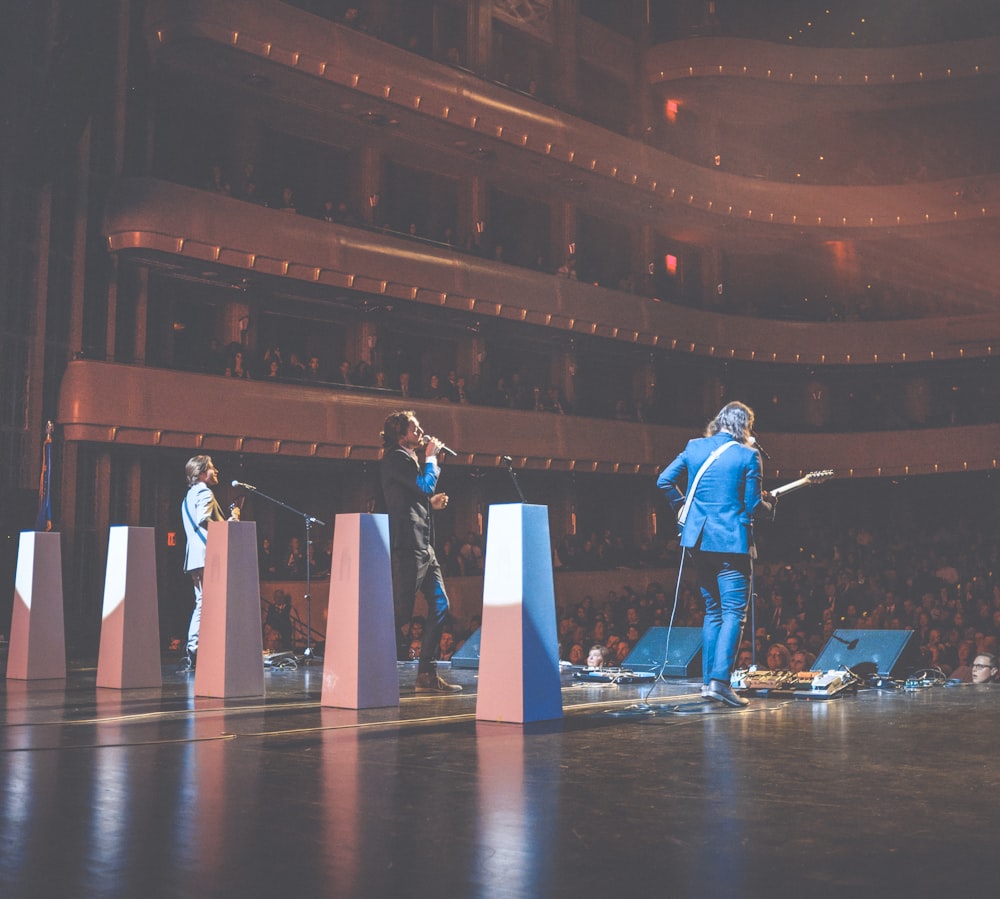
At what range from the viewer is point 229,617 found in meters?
→ 6.57

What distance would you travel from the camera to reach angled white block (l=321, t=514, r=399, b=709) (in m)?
6.03

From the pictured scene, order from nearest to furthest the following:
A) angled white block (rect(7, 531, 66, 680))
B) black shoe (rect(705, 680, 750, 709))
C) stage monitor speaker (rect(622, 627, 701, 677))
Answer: black shoe (rect(705, 680, 750, 709)) → angled white block (rect(7, 531, 66, 680)) → stage monitor speaker (rect(622, 627, 701, 677))

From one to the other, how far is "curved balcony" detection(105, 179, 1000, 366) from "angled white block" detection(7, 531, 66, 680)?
8.12 metres

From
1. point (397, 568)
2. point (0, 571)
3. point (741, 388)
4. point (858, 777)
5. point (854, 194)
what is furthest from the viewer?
point (741, 388)

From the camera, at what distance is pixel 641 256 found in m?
24.5

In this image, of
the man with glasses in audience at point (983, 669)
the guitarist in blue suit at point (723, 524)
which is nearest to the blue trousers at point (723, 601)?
the guitarist in blue suit at point (723, 524)

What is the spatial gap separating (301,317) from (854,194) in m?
12.0

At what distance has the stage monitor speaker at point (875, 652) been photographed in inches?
296

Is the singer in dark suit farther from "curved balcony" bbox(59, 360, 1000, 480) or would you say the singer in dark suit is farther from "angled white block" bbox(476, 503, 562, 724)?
"curved balcony" bbox(59, 360, 1000, 480)

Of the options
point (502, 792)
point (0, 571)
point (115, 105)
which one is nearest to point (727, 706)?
point (502, 792)

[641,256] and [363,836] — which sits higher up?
[641,256]

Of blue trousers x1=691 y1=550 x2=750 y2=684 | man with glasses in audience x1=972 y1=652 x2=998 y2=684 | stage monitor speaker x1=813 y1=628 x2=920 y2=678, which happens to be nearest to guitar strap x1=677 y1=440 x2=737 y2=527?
blue trousers x1=691 y1=550 x2=750 y2=684

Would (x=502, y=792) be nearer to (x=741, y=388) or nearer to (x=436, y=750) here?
(x=436, y=750)

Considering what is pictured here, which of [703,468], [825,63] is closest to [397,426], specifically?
[703,468]
